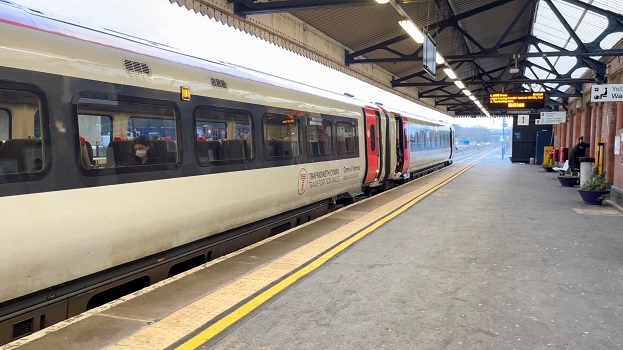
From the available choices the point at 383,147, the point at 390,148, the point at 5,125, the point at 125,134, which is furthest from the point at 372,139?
the point at 5,125

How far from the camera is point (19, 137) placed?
3.59m

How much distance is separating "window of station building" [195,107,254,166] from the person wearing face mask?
794 millimetres

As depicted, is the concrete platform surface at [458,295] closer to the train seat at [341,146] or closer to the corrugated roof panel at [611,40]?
the train seat at [341,146]

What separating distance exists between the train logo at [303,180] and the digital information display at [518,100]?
1583cm

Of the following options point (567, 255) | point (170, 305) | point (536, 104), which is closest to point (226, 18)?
point (170, 305)

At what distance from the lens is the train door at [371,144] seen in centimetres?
1266

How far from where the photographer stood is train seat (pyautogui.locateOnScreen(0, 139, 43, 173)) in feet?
11.4

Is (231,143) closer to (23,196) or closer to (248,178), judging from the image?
(248,178)

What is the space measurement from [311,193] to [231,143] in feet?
10.2

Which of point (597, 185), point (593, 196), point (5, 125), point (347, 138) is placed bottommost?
point (593, 196)

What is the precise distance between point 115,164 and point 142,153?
408mm

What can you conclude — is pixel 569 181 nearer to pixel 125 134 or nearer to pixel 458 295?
pixel 458 295

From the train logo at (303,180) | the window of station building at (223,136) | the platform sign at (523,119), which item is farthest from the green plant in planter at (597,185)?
the platform sign at (523,119)

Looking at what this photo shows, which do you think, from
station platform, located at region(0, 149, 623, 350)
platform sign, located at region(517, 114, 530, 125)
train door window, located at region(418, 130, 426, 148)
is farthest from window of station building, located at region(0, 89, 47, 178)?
platform sign, located at region(517, 114, 530, 125)
